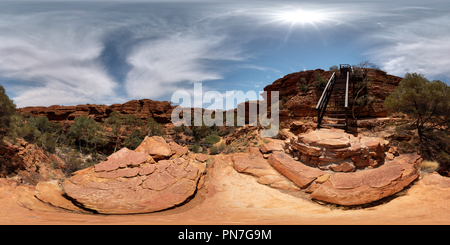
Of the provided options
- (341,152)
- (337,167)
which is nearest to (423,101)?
(341,152)

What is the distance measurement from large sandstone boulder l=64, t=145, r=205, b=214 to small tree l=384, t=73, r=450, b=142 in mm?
9771

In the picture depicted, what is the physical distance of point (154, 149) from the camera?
23.3 feet

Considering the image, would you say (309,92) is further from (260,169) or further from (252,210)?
(252,210)

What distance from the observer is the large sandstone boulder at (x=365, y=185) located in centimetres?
422

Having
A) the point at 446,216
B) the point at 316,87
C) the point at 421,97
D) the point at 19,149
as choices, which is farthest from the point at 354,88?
the point at 19,149

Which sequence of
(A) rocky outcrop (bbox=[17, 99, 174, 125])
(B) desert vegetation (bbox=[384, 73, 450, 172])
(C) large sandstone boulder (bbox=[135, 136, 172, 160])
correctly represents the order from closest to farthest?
(C) large sandstone boulder (bbox=[135, 136, 172, 160])
(B) desert vegetation (bbox=[384, 73, 450, 172])
(A) rocky outcrop (bbox=[17, 99, 174, 125])

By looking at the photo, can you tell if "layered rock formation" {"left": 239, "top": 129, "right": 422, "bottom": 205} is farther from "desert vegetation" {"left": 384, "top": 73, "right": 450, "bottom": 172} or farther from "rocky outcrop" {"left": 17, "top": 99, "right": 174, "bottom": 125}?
"rocky outcrop" {"left": 17, "top": 99, "right": 174, "bottom": 125}

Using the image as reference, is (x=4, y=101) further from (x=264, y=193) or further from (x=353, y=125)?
(x=353, y=125)

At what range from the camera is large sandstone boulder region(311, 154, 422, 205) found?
166 inches

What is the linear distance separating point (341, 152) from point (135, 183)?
21.6ft

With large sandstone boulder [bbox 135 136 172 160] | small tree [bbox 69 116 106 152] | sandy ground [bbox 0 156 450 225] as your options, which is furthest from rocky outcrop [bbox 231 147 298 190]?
small tree [bbox 69 116 106 152]

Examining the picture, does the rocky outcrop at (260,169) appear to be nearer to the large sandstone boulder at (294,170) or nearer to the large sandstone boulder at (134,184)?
the large sandstone boulder at (294,170)

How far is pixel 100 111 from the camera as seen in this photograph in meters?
48.3
